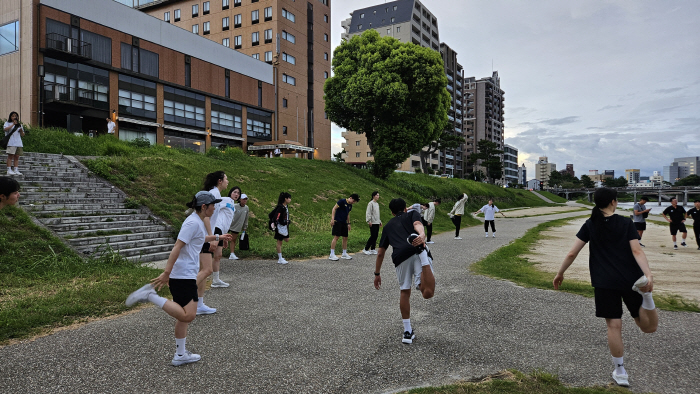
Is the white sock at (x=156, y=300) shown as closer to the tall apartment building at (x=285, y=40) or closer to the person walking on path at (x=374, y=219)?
the person walking on path at (x=374, y=219)

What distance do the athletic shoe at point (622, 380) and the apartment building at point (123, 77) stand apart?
32865mm

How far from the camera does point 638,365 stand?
3795 mm

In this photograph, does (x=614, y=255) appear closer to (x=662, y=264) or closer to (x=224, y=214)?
(x=224, y=214)

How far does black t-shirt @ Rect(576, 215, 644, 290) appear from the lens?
352 cm

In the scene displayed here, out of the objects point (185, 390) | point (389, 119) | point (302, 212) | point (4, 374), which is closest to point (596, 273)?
point (185, 390)

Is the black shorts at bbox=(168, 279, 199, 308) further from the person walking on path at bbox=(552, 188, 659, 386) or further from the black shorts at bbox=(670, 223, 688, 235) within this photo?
the black shorts at bbox=(670, 223, 688, 235)

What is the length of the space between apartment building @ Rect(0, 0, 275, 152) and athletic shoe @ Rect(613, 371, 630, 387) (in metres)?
32.9

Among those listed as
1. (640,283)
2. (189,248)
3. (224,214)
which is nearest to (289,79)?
(224,214)

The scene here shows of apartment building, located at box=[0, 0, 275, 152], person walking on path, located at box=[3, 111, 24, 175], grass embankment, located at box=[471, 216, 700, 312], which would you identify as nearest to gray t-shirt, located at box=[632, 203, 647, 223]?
grass embankment, located at box=[471, 216, 700, 312]

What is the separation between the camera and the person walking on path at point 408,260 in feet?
14.7

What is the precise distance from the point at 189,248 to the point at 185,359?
1.14 metres

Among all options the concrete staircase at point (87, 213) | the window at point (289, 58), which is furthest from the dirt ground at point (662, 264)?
the window at point (289, 58)

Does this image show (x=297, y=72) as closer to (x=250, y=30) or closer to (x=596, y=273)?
(x=250, y=30)

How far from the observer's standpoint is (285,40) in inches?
1866
